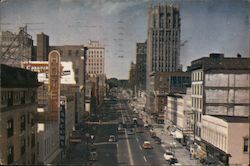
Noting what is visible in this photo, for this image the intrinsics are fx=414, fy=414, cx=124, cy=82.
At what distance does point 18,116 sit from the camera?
10047 mm

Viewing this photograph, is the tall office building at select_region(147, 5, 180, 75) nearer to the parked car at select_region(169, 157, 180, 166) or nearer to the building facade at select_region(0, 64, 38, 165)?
the parked car at select_region(169, 157, 180, 166)

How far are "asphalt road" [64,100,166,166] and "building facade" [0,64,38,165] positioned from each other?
3.44 ft

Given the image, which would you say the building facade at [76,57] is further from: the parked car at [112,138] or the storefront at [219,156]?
the storefront at [219,156]

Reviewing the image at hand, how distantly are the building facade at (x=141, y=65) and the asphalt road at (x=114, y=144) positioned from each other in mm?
686

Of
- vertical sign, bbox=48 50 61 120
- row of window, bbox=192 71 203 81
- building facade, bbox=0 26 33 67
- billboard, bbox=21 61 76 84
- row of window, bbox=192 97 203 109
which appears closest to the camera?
vertical sign, bbox=48 50 61 120

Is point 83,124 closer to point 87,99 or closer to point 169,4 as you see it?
point 87,99

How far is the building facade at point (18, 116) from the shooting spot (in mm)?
9273

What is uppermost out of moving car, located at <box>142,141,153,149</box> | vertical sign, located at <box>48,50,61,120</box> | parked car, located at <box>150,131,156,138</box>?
vertical sign, located at <box>48,50,61,120</box>

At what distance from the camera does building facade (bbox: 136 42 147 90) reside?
10.8 metres

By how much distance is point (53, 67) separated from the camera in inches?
406

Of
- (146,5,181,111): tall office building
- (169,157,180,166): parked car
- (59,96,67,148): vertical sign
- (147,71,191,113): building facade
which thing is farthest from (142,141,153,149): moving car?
(59,96,67,148): vertical sign

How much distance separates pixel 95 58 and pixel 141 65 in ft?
4.15

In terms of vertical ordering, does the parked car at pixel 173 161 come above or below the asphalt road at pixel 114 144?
below

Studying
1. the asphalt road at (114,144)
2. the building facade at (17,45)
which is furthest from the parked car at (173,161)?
the building facade at (17,45)
